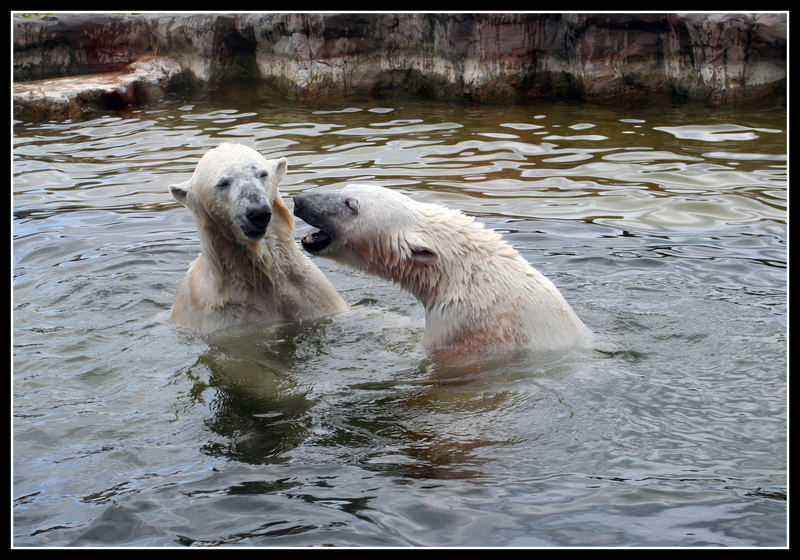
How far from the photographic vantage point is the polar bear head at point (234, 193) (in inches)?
176

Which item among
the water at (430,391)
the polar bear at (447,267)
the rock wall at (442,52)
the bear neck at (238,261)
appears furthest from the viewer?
the rock wall at (442,52)

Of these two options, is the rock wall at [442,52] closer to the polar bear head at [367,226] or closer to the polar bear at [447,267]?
the polar bear at [447,267]

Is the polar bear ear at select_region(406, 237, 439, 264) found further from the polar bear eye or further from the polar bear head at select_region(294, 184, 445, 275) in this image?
the polar bear eye

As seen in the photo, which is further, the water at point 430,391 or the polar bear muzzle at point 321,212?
the polar bear muzzle at point 321,212

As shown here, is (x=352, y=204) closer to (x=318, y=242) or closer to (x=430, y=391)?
(x=318, y=242)

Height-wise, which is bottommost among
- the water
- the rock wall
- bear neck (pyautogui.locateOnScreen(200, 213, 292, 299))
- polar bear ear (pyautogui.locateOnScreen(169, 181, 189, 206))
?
the water

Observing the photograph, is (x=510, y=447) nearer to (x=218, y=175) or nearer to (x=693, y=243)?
(x=218, y=175)

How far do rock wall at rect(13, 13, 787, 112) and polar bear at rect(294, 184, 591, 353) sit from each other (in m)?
7.28

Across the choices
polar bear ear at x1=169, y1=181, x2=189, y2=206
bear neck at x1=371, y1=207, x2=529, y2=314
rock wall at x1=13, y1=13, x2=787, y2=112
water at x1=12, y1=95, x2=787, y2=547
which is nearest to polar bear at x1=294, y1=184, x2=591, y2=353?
bear neck at x1=371, y1=207, x2=529, y2=314

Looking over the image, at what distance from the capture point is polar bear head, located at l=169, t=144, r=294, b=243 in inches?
176

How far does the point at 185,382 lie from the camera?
177 inches

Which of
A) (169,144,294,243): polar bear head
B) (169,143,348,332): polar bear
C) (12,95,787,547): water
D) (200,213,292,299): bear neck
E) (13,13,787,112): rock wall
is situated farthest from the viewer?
(13,13,787,112): rock wall

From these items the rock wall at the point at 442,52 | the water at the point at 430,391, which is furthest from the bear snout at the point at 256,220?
the rock wall at the point at 442,52

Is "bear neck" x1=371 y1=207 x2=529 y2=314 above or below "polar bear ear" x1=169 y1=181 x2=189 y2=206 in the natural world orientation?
below
